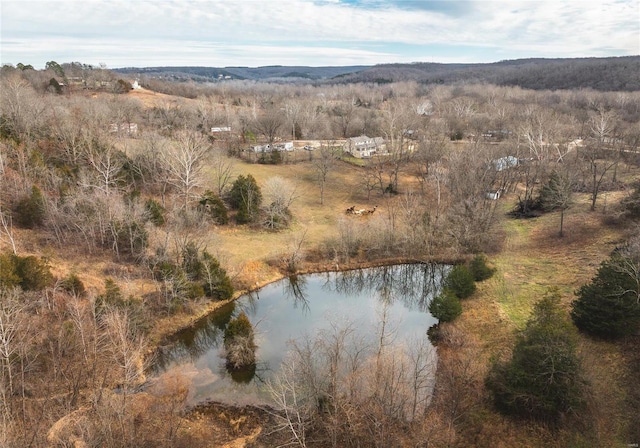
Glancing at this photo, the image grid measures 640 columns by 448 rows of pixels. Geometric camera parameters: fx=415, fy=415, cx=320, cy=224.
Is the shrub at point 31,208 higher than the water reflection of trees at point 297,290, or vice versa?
the shrub at point 31,208

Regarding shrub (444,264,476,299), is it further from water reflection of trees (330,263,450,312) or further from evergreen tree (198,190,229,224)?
evergreen tree (198,190,229,224)

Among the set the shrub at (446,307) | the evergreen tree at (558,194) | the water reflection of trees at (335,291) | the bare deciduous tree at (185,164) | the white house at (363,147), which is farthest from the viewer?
the white house at (363,147)

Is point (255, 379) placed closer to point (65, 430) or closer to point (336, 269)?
point (65, 430)

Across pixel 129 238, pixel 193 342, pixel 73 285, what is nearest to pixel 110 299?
pixel 73 285

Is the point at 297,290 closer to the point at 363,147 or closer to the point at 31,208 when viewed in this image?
the point at 31,208

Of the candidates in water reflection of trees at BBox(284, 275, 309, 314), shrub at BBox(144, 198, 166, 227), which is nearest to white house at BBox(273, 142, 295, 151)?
shrub at BBox(144, 198, 166, 227)

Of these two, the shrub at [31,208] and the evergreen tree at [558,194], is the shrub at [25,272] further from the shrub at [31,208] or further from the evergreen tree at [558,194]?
the evergreen tree at [558,194]

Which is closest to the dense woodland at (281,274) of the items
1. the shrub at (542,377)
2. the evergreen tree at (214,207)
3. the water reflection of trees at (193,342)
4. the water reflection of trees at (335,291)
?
the shrub at (542,377)
